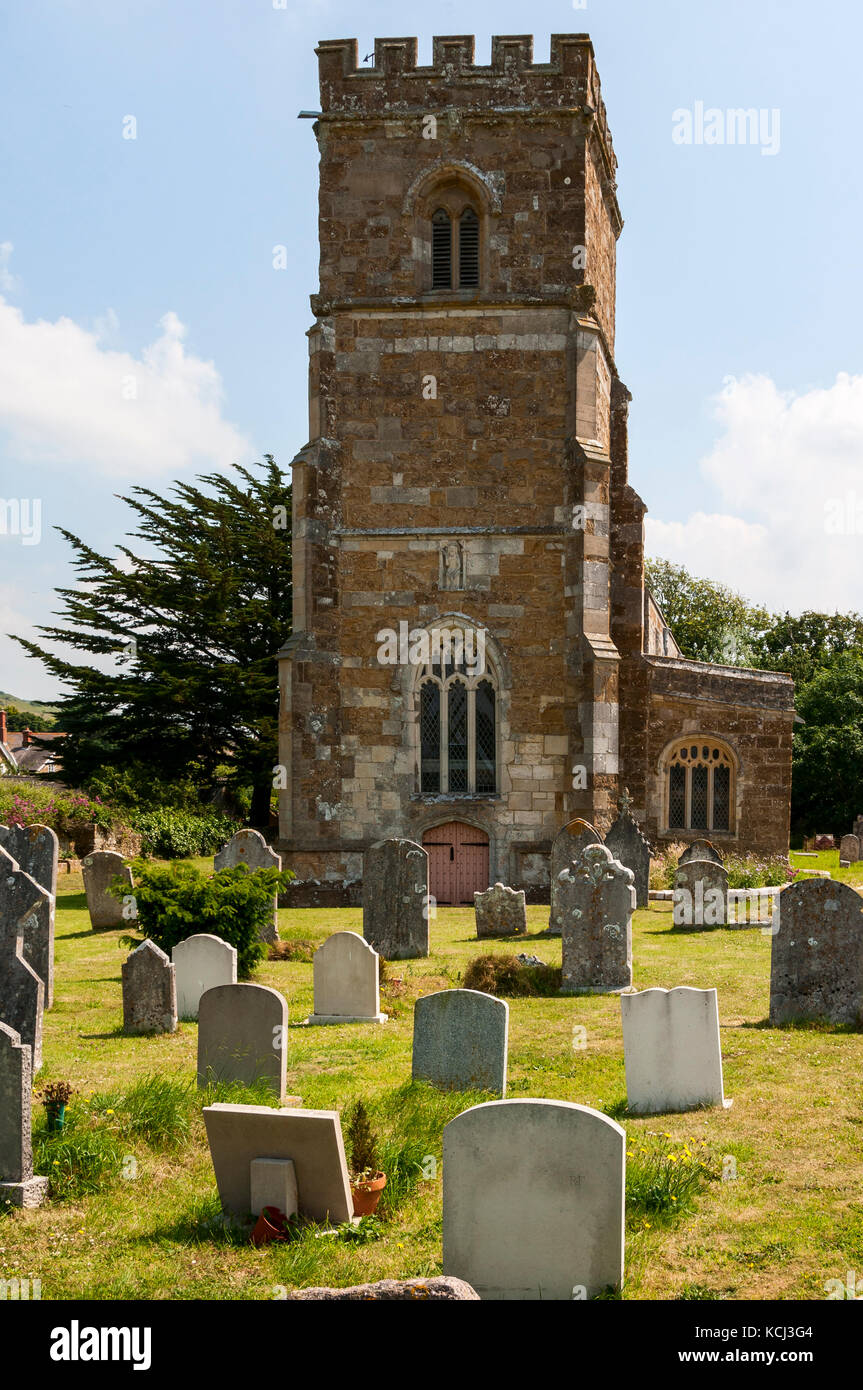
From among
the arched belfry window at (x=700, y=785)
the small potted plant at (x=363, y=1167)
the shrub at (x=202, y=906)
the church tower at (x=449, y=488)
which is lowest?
the small potted plant at (x=363, y=1167)

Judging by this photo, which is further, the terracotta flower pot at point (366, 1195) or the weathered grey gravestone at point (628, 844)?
the weathered grey gravestone at point (628, 844)

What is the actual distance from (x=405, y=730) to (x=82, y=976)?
9.02 metres

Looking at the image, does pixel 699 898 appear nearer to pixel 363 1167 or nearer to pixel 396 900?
pixel 396 900

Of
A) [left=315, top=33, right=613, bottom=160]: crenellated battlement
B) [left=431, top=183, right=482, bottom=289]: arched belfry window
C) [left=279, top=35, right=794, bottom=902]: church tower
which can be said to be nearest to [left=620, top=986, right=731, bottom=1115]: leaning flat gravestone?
[left=279, top=35, right=794, bottom=902]: church tower

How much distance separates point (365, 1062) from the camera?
10.1 metres

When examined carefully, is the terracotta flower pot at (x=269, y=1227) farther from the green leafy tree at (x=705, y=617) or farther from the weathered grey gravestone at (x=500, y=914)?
the green leafy tree at (x=705, y=617)

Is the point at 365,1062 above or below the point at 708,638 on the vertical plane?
below

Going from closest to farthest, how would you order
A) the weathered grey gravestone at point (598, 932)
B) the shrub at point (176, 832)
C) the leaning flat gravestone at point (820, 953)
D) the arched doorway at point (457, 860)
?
the leaning flat gravestone at point (820, 953), the weathered grey gravestone at point (598, 932), the arched doorway at point (457, 860), the shrub at point (176, 832)

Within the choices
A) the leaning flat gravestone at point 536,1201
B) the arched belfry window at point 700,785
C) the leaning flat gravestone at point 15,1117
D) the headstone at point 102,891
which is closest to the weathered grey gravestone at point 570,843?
the headstone at point 102,891

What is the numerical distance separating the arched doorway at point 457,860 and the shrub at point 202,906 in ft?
28.6

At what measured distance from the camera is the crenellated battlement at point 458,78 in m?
22.5

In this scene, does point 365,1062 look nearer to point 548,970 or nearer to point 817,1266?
point 548,970
